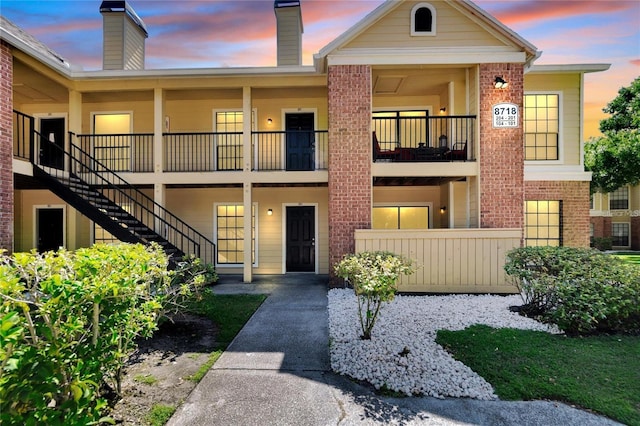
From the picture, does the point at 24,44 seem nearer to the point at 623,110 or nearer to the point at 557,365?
the point at 557,365

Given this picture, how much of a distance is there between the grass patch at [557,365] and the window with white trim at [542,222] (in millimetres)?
5405

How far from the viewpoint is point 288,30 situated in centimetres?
1062

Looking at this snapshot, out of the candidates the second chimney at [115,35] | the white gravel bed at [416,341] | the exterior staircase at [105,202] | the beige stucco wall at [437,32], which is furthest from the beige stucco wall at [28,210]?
the beige stucco wall at [437,32]

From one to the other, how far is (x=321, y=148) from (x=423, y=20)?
4.35 m

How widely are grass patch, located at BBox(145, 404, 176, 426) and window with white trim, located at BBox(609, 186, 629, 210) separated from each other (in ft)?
102

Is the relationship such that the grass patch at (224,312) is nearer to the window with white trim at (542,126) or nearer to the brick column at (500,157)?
the brick column at (500,157)

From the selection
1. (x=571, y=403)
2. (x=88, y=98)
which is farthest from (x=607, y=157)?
(x=88, y=98)

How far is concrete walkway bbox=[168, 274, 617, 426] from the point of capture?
2.90 metres

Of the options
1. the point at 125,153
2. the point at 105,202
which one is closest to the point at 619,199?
the point at 125,153

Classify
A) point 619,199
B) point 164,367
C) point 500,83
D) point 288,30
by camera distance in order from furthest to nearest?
point 619,199, point 288,30, point 500,83, point 164,367

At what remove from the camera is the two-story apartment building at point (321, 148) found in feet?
25.3

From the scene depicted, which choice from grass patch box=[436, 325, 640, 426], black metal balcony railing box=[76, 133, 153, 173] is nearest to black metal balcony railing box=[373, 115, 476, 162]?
grass patch box=[436, 325, 640, 426]

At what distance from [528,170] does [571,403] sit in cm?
792

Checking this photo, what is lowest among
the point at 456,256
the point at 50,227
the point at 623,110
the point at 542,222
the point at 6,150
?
the point at 456,256
